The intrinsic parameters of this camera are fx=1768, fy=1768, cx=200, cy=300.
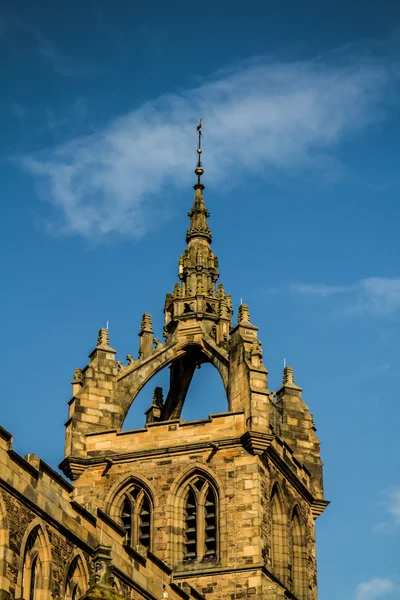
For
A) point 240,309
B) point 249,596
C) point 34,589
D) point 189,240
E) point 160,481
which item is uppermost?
point 189,240

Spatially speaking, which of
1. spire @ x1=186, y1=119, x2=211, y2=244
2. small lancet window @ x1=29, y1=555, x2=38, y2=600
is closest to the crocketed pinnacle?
spire @ x1=186, y1=119, x2=211, y2=244

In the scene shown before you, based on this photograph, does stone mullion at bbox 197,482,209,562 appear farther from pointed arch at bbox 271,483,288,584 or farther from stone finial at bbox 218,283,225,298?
stone finial at bbox 218,283,225,298

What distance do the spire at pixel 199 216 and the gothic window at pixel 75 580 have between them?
69.8ft

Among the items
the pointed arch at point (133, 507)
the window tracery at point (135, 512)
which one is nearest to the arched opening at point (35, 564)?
the window tracery at point (135, 512)

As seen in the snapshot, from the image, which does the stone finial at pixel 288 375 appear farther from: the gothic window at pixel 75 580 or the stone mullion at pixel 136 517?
the gothic window at pixel 75 580

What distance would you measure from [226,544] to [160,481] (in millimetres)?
2974

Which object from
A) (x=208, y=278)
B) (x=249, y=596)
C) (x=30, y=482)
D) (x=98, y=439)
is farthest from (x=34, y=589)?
(x=208, y=278)

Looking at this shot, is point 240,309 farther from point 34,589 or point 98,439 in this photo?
point 34,589

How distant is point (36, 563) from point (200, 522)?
46.2 feet

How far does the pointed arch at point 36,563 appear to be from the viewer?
3481 centimetres

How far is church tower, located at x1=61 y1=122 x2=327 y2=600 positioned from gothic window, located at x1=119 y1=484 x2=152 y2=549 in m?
0.04

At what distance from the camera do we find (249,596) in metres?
47.2

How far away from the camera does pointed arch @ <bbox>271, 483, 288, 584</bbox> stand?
49469mm

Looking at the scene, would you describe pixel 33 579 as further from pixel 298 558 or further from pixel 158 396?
pixel 158 396
